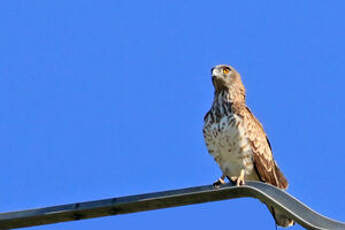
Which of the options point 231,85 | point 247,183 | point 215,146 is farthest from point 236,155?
point 247,183

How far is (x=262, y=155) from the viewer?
28.6 ft

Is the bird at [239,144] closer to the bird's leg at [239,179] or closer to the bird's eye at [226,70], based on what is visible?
the bird's leg at [239,179]

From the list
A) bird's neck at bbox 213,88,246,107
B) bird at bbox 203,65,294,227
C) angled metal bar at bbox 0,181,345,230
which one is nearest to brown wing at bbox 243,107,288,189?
bird at bbox 203,65,294,227

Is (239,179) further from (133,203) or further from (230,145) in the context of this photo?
(230,145)

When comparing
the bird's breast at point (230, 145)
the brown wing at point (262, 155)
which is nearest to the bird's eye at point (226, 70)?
the brown wing at point (262, 155)

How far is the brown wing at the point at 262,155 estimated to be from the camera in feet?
28.3

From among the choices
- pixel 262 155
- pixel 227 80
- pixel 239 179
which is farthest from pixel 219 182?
pixel 227 80

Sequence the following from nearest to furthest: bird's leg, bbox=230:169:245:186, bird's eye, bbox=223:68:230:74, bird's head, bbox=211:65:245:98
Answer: bird's leg, bbox=230:169:245:186, bird's head, bbox=211:65:245:98, bird's eye, bbox=223:68:230:74

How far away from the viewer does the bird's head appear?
9.38 meters

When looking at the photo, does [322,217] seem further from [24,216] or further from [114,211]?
[24,216]

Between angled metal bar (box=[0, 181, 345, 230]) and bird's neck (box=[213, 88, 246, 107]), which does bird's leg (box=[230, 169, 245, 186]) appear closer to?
angled metal bar (box=[0, 181, 345, 230])

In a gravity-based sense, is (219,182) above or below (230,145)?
below

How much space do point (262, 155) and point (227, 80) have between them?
127cm

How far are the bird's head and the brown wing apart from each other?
0.48 meters
